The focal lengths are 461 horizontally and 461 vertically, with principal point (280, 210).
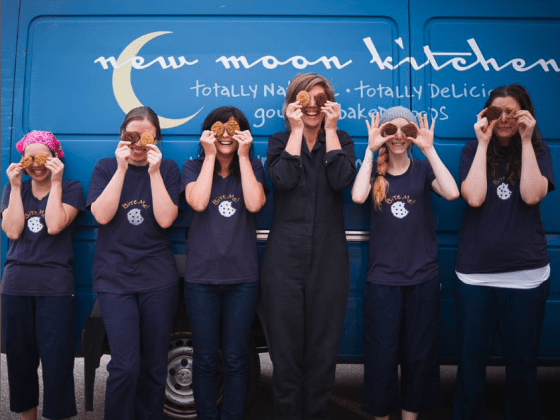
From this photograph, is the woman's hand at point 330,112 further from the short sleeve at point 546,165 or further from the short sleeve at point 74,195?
the short sleeve at point 74,195

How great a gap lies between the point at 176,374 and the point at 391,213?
1933 mm

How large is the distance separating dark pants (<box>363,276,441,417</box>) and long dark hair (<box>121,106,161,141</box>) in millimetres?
1726

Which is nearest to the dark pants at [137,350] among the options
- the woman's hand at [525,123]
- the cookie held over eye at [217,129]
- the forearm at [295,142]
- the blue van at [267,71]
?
the blue van at [267,71]

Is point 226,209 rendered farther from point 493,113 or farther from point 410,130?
point 493,113

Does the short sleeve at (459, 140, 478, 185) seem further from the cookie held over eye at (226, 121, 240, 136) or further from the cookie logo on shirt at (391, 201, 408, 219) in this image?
the cookie held over eye at (226, 121, 240, 136)

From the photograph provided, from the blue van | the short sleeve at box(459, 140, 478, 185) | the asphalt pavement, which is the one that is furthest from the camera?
the asphalt pavement

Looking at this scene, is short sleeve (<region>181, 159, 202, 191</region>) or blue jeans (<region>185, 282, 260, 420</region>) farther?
short sleeve (<region>181, 159, 202, 191</region>)

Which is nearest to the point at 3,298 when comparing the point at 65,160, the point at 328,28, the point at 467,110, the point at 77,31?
the point at 65,160

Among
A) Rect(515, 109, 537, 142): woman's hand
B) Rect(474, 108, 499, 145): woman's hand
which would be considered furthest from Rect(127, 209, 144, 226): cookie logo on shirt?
Rect(515, 109, 537, 142): woman's hand

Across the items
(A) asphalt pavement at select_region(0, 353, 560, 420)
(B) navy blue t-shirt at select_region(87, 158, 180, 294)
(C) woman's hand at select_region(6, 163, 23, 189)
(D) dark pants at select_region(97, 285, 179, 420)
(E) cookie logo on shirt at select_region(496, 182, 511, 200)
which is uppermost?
(C) woman's hand at select_region(6, 163, 23, 189)

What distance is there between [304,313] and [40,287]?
1661 millimetres

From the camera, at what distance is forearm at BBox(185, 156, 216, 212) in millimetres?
2811

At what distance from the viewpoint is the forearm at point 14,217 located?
115 inches

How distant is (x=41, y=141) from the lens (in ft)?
9.81
